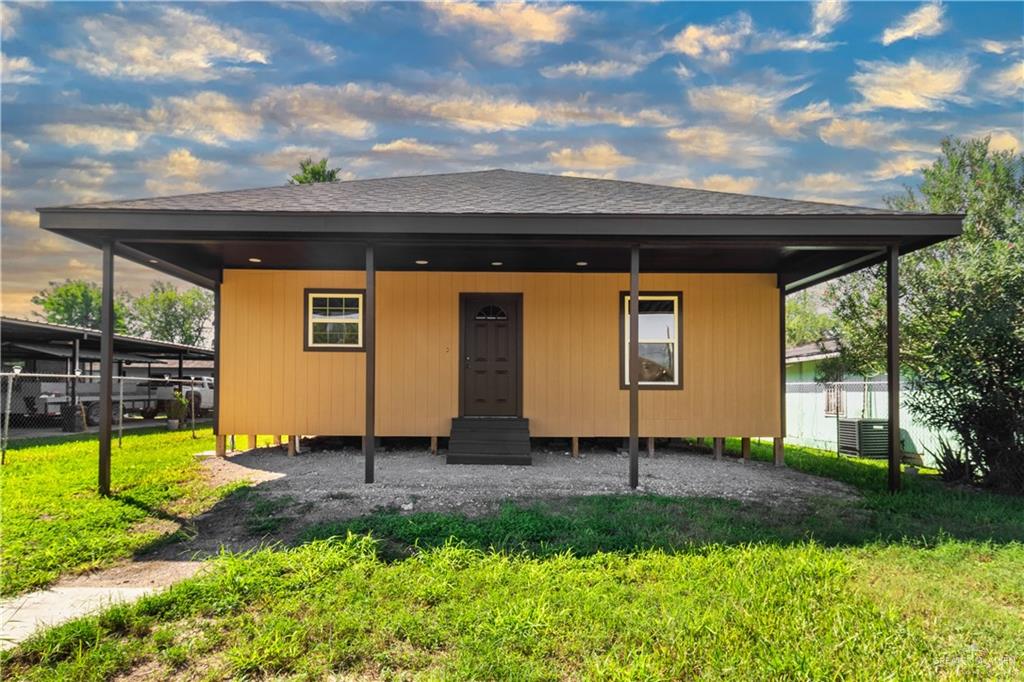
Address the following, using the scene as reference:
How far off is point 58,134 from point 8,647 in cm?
1857

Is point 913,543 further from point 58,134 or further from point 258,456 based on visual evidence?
point 58,134

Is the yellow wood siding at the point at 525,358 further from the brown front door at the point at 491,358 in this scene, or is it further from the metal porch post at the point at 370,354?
the metal porch post at the point at 370,354

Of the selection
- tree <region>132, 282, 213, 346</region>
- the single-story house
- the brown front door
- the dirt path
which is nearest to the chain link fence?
the single-story house

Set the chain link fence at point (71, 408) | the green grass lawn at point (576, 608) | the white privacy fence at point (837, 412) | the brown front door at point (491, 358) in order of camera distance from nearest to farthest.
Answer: the green grass lawn at point (576, 608), the brown front door at point (491, 358), the white privacy fence at point (837, 412), the chain link fence at point (71, 408)

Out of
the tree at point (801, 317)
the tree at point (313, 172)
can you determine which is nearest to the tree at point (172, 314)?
the tree at point (313, 172)

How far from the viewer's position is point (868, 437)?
8617 millimetres

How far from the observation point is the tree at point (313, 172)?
58.7ft

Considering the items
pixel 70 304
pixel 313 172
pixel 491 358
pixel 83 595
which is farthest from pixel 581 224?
pixel 70 304

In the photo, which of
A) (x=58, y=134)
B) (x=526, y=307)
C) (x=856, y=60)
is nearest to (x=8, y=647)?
(x=526, y=307)

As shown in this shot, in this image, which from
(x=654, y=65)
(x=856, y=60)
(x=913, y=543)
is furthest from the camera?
(x=654, y=65)

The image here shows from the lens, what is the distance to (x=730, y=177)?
19.7 meters

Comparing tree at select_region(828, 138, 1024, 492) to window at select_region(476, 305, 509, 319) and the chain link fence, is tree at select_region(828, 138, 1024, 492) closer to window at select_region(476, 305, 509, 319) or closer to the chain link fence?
window at select_region(476, 305, 509, 319)

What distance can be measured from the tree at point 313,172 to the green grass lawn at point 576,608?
1700 cm

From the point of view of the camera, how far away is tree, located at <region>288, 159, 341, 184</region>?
17906 millimetres
